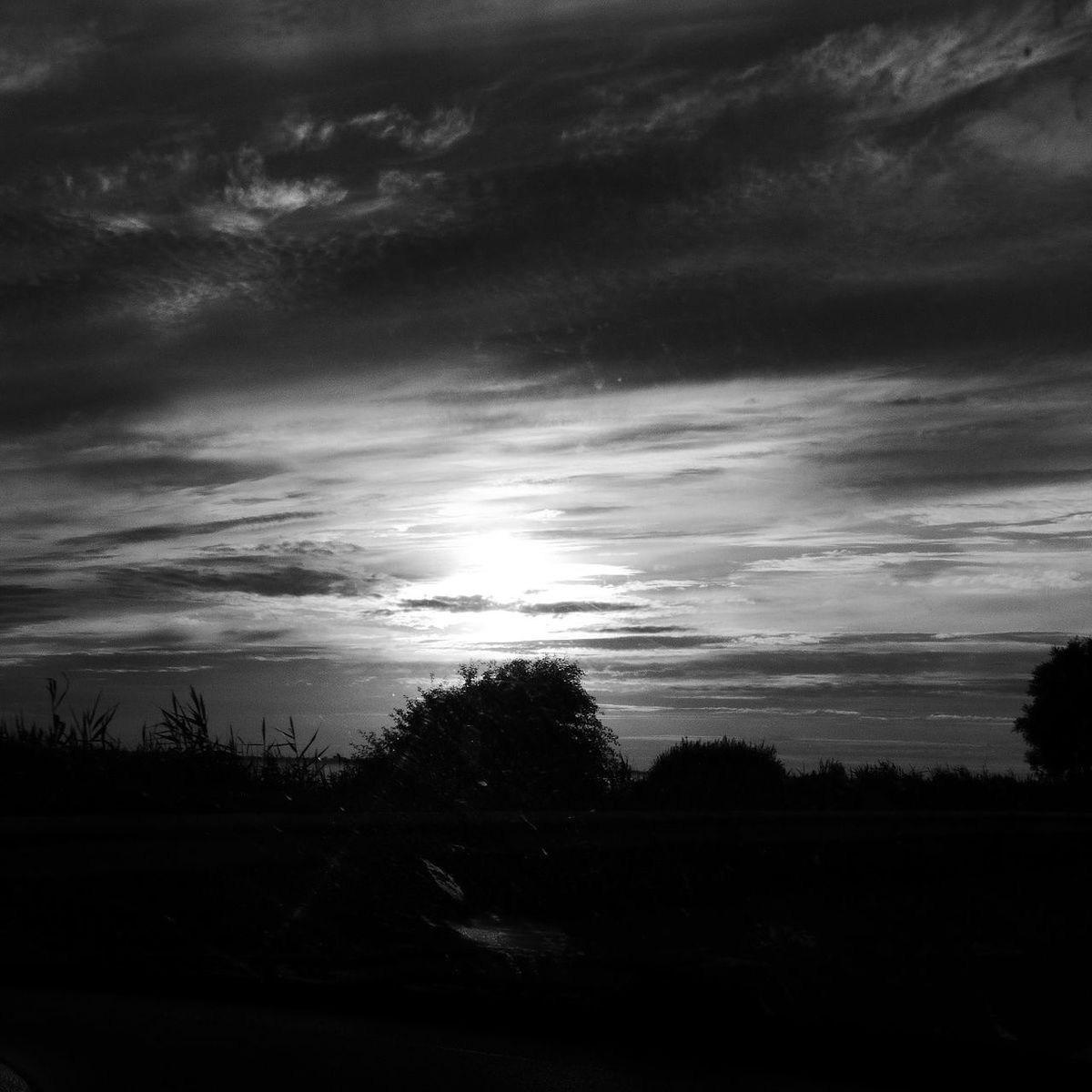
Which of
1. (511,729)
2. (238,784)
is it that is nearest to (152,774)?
(238,784)

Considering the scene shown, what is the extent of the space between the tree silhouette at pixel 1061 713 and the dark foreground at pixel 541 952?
31.5 metres

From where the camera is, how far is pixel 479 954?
4.52 m

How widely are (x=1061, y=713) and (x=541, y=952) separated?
126ft

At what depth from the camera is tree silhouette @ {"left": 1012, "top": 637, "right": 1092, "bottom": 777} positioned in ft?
124

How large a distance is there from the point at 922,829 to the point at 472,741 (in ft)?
49.3

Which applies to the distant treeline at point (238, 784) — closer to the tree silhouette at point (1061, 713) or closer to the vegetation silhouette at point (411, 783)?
the vegetation silhouette at point (411, 783)

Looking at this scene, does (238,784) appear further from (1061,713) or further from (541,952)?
(1061,713)

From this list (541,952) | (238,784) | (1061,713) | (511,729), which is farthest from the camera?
(1061,713)

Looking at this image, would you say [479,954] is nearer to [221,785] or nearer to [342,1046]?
[342,1046]

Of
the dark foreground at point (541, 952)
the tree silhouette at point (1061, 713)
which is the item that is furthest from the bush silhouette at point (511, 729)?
the tree silhouette at point (1061, 713)

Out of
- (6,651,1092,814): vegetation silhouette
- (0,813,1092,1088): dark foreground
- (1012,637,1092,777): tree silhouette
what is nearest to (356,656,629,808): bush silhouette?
(6,651,1092,814): vegetation silhouette

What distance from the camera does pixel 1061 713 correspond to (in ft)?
127

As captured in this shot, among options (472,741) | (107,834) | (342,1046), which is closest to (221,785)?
(107,834)

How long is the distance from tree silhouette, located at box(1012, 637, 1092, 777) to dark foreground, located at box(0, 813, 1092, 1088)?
1239 inches
